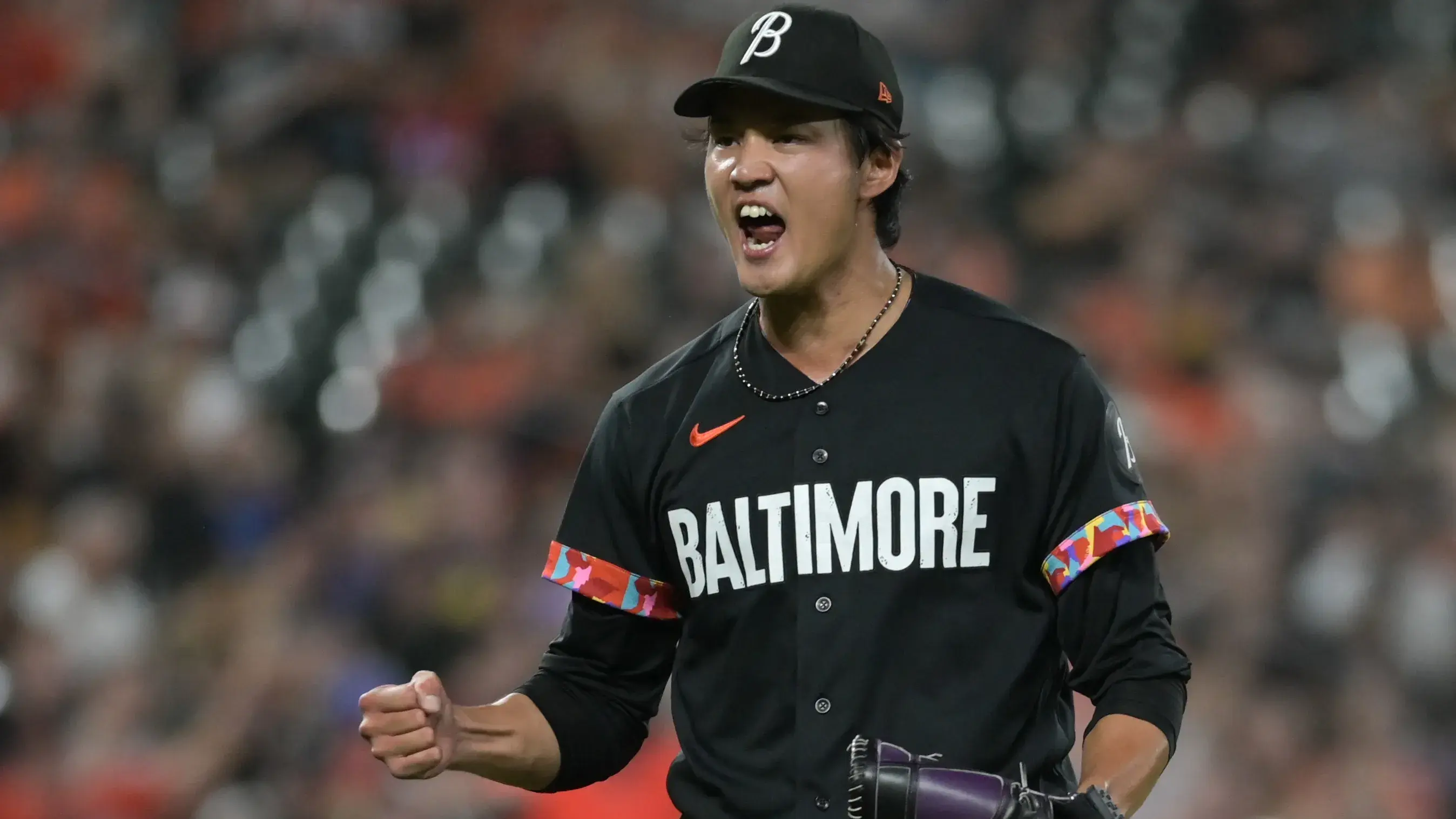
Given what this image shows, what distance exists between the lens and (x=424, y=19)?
804 cm

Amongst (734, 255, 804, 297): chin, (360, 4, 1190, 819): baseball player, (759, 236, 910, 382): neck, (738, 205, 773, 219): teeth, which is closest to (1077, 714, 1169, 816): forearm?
(360, 4, 1190, 819): baseball player

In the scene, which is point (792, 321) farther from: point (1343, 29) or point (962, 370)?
point (1343, 29)

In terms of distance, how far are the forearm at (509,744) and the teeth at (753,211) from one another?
0.84 metres

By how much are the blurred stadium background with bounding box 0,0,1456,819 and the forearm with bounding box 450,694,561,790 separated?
247cm

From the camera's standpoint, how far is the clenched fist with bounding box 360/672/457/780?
251 centimetres

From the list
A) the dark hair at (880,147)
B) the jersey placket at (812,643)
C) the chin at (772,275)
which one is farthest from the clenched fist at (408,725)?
the dark hair at (880,147)

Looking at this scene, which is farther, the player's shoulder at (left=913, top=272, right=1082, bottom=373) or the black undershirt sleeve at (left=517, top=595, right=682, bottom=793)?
the black undershirt sleeve at (left=517, top=595, right=682, bottom=793)

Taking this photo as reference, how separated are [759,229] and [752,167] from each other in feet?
0.33

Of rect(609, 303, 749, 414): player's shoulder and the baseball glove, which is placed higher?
rect(609, 303, 749, 414): player's shoulder

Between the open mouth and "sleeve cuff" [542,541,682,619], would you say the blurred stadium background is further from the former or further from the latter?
the open mouth

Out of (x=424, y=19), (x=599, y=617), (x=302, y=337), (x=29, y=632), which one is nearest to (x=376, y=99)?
(x=424, y=19)

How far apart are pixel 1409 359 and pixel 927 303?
4.16 meters

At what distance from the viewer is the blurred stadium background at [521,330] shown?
18.9 feet

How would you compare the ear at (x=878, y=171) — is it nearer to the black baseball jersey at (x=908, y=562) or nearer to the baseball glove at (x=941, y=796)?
the black baseball jersey at (x=908, y=562)
